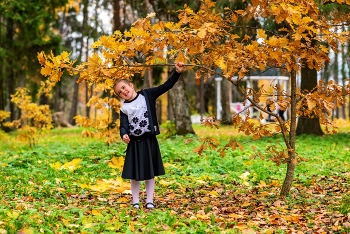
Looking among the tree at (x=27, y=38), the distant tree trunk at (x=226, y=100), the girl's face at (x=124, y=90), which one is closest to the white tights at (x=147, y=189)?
the girl's face at (x=124, y=90)

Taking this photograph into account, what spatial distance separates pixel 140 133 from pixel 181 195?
124cm

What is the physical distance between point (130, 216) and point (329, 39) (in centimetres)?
276

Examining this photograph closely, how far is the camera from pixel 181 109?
1372 centimetres

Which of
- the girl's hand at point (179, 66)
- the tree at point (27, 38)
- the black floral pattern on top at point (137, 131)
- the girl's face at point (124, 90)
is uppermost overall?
the tree at point (27, 38)

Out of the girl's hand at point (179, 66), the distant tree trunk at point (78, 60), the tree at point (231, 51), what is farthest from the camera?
the distant tree trunk at point (78, 60)

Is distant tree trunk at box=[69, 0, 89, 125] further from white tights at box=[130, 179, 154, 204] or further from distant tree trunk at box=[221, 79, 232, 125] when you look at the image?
white tights at box=[130, 179, 154, 204]

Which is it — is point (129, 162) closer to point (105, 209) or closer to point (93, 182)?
point (105, 209)

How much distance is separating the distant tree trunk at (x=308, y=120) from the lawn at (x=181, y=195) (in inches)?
148

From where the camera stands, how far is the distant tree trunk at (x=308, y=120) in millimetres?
12930

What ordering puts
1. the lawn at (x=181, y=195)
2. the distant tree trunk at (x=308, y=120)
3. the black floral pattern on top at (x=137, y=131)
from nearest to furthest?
the lawn at (x=181, y=195) < the black floral pattern on top at (x=137, y=131) < the distant tree trunk at (x=308, y=120)

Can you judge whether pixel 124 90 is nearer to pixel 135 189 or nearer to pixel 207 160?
pixel 135 189

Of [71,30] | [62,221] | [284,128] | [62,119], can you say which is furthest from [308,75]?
[71,30]

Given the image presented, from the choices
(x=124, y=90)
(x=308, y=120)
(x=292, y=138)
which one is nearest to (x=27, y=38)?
(x=308, y=120)

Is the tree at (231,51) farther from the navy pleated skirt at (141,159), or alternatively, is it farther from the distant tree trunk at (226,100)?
the distant tree trunk at (226,100)
